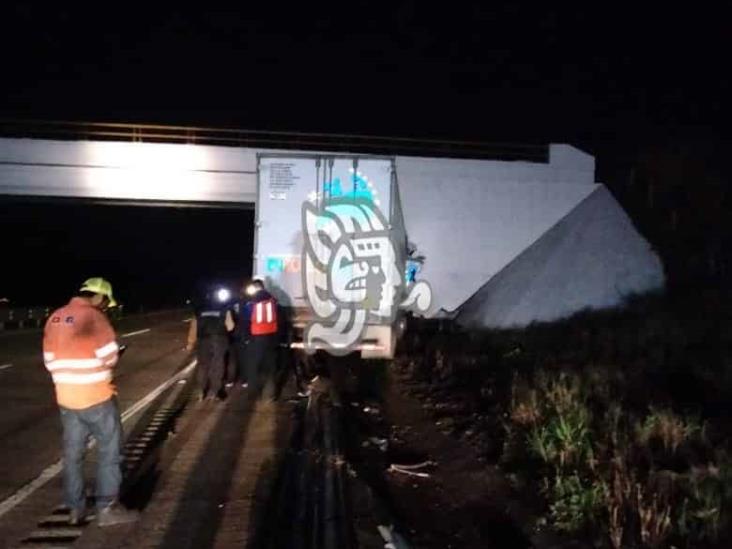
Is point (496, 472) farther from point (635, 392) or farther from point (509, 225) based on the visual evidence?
point (509, 225)

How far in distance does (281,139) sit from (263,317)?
2063 cm

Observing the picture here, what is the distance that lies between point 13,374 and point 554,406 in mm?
12256

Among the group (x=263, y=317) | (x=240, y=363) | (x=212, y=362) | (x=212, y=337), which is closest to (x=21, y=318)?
(x=240, y=363)

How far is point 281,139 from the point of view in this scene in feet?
115

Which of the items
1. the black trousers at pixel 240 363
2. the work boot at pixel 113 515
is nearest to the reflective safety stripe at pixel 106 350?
the work boot at pixel 113 515

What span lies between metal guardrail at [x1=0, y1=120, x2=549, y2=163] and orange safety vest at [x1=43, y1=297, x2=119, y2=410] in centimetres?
2494

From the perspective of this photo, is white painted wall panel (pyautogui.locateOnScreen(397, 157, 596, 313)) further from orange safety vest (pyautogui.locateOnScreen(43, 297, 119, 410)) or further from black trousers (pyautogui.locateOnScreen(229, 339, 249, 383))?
orange safety vest (pyautogui.locateOnScreen(43, 297, 119, 410))

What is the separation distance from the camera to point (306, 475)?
9914mm

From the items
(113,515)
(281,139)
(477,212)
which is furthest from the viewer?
(281,139)

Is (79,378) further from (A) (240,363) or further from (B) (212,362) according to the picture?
(A) (240,363)

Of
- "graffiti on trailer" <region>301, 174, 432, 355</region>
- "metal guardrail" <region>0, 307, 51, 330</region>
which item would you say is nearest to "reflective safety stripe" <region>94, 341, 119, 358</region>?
"graffiti on trailer" <region>301, 174, 432, 355</region>

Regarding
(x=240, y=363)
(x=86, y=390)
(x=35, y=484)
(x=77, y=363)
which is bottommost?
(x=35, y=484)

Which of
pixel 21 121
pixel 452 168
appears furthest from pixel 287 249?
pixel 21 121

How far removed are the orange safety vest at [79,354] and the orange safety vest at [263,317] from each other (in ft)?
23.9
